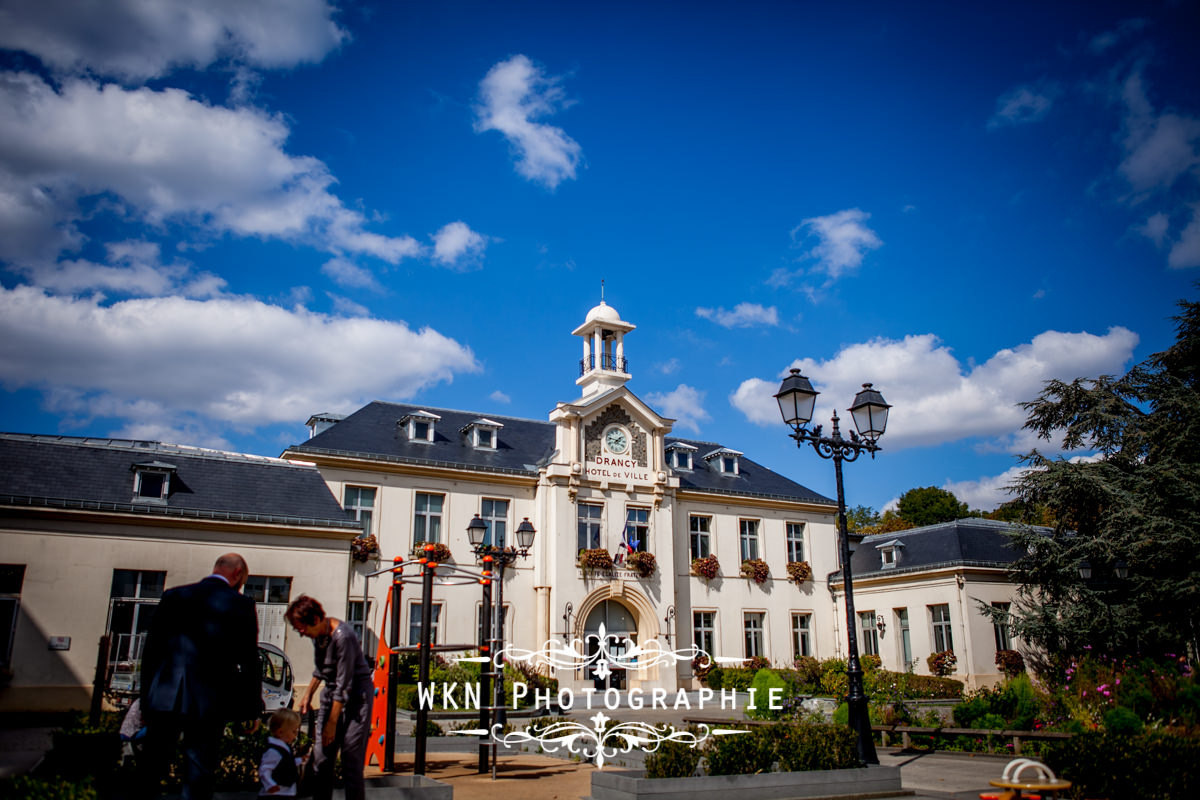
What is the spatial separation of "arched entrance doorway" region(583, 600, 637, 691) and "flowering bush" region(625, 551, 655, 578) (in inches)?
59.2

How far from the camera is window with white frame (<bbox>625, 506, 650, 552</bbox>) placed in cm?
3159

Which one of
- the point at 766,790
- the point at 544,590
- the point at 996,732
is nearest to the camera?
the point at 766,790

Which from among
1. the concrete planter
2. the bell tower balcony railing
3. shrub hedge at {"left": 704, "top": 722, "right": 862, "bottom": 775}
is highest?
the bell tower balcony railing

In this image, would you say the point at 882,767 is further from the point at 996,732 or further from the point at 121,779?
the point at 121,779

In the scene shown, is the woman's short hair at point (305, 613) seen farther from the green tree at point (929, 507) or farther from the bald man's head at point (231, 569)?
the green tree at point (929, 507)

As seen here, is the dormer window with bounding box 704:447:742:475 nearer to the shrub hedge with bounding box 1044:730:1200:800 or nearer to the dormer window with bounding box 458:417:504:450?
the dormer window with bounding box 458:417:504:450

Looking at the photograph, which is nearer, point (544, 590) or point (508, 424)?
point (544, 590)

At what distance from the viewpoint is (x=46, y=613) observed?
65.0ft

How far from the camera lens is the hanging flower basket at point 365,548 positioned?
2669 cm

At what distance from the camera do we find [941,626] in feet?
102

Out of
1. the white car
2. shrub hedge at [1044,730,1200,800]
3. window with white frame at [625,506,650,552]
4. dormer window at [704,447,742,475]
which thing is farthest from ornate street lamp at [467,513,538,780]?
dormer window at [704,447,742,475]

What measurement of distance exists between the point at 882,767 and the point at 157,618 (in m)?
8.68

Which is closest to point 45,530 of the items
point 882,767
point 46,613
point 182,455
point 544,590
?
point 46,613

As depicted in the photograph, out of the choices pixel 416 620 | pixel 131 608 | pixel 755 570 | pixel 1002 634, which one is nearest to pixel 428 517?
pixel 416 620
